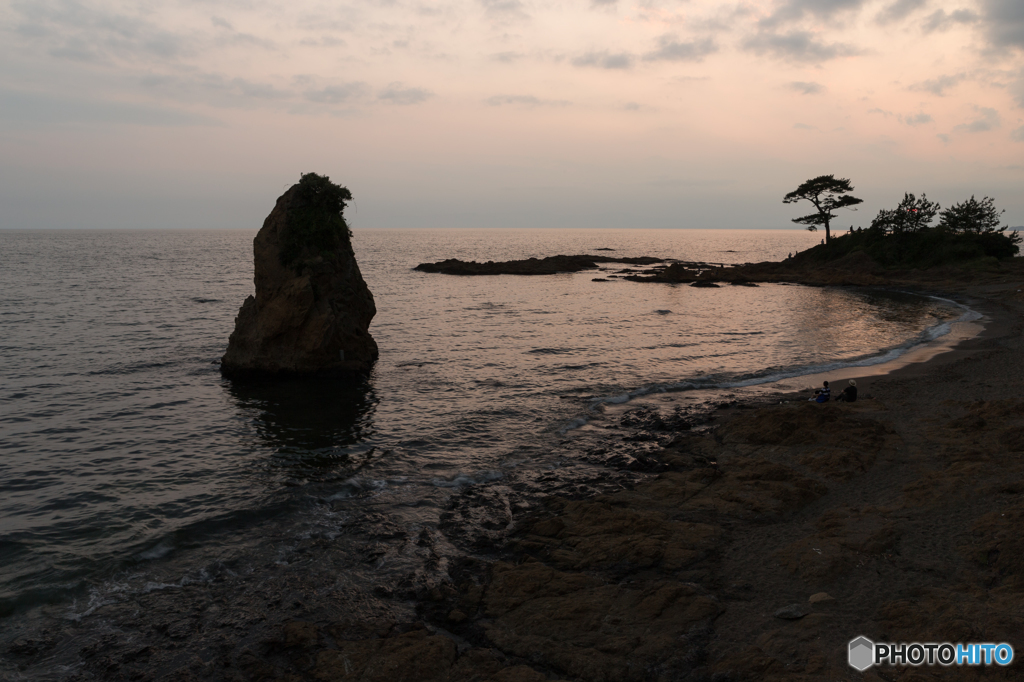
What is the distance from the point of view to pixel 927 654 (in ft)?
23.4

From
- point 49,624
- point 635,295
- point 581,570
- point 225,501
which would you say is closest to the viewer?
point 49,624

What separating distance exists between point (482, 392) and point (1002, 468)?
643 inches

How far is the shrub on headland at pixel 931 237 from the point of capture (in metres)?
69.1

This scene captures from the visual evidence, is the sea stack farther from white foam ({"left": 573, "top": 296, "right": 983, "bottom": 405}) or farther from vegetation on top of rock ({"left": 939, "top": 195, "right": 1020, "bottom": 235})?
vegetation on top of rock ({"left": 939, "top": 195, "right": 1020, "bottom": 235})

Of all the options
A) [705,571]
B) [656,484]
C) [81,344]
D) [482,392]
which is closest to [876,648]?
[705,571]

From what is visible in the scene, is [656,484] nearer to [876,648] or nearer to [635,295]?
[876,648]

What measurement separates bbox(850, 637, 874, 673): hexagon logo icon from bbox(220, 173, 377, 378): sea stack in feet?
72.4

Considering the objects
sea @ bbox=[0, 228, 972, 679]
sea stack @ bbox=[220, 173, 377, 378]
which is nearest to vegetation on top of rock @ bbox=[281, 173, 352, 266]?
sea stack @ bbox=[220, 173, 377, 378]

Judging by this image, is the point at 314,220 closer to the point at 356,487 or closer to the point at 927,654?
the point at 356,487

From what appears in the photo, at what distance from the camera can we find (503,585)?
9.60 metres

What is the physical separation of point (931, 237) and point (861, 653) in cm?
8438

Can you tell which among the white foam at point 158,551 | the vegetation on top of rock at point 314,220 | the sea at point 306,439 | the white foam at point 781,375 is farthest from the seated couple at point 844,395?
the vegetation on top of rock at point 314,220

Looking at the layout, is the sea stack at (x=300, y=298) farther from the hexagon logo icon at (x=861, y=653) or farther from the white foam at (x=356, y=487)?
the hexagon logo icon at (x=861, y=653)

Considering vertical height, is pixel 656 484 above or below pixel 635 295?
below
